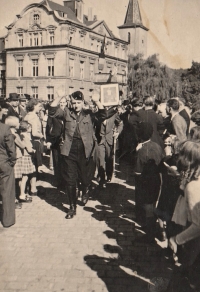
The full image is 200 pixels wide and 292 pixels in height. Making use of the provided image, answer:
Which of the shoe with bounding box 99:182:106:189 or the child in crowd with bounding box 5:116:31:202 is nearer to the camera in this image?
the child in crowd with bounding box 5:116:31:202

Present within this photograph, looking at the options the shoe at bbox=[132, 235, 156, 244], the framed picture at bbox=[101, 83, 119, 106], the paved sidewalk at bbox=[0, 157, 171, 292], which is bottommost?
the paved sidewalk at bbox=[0, 157, 171, 292]

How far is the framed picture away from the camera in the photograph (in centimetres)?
782

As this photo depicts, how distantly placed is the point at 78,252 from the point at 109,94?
3.79 m

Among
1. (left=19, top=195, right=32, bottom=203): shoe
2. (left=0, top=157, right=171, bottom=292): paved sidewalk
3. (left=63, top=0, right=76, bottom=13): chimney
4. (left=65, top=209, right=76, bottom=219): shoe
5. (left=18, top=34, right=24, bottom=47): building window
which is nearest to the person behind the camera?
(left=0, top=157, right=171, bottom=292): paved sidewalk

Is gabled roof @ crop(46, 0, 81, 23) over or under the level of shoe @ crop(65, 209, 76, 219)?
over

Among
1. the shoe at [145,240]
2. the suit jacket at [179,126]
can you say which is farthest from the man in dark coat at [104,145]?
the shoe at [145,240]

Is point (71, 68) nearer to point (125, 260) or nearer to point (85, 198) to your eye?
point (85, 198)

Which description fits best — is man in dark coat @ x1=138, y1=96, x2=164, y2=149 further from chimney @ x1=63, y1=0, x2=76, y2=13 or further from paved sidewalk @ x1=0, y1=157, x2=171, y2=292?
chimney @ x1=63, y1=0, x2=76, y2=13

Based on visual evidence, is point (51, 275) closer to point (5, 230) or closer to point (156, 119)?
point (5, 230)

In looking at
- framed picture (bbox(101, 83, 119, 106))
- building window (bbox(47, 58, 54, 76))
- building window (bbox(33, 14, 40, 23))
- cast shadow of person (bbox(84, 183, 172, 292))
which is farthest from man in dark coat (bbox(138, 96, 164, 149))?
building window (bbox(47, 58, 54, 76))

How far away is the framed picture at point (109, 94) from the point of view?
25.7 feet

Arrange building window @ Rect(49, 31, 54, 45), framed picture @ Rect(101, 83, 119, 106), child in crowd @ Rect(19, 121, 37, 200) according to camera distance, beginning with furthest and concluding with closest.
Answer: building window @ Rect(49, 31, 54, 45)
framed picture @ Rect(101, 83, 119, 106)
child in crowd @ Rect(19, 121, 37, 200)

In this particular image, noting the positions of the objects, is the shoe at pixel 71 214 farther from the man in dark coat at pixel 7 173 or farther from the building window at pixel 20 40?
the building window at pixel 20 40

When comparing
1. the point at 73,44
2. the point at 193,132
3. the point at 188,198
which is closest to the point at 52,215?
the point at 193,132
